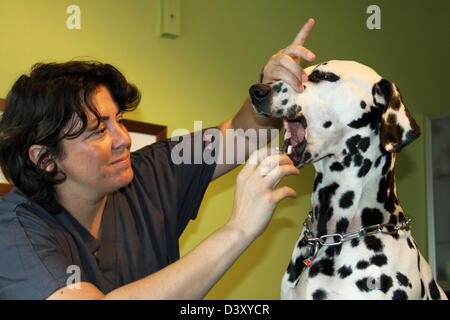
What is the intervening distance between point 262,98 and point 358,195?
416 mm

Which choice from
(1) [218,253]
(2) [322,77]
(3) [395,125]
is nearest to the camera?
(1) [218,253]

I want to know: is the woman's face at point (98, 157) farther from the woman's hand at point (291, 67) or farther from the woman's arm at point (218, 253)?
the woman's hand at point (291, 67)

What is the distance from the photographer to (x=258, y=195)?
3.89 ft

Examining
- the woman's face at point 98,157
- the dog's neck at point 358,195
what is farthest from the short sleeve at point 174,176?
the dog's neck at point 358,195

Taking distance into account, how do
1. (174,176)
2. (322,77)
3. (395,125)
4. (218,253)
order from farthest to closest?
(174,176) < (322,77) < (395,125) < (218,253)

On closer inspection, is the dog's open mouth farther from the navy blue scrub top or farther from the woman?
the navy blue scrub top

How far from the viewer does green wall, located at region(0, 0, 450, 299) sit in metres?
2.44

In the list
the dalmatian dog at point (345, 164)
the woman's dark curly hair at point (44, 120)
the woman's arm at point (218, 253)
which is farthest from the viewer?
the woman's dark curly hair at point (44, 120)

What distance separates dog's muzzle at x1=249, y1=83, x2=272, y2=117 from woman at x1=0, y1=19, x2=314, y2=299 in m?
0.09

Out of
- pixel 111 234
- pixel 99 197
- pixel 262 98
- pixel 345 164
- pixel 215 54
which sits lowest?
pixel 111 234

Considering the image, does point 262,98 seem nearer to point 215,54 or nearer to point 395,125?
point 395,125

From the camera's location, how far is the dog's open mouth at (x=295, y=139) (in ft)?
4.75

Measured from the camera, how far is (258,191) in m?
1.19

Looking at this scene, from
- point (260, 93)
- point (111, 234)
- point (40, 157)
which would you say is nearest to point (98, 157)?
point (40, 157)
